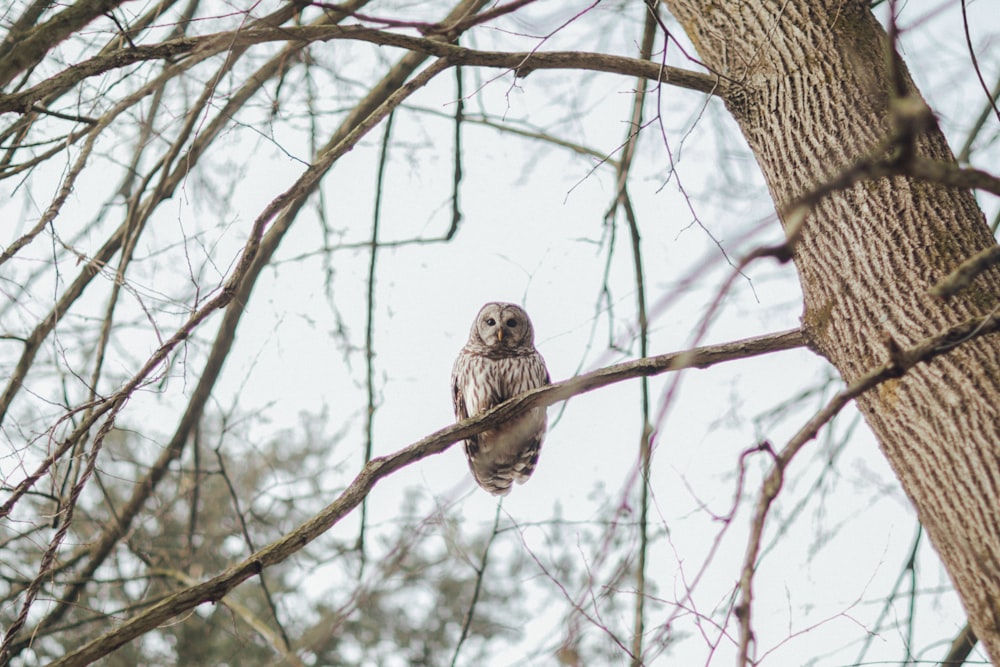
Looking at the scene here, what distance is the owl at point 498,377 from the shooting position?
208 inches

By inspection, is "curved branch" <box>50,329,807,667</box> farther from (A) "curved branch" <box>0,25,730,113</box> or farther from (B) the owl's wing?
(B) the owl's wing

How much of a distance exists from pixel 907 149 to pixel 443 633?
9504 millimetres

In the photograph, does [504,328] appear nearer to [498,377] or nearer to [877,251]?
[498,377]

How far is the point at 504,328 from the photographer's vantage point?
18.0 feet

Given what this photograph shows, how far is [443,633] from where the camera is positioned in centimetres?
982

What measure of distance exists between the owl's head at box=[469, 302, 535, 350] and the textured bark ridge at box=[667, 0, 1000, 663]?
8.76 feet

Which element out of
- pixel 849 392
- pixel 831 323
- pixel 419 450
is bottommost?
pixel 849 392

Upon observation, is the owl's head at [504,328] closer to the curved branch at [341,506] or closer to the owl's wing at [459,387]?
the owl's wing at [459,387]

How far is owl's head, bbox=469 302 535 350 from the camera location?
548 centimetres

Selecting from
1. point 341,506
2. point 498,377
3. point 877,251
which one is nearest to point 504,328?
point 498,377

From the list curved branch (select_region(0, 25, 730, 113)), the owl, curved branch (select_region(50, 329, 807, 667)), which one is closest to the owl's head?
the owl

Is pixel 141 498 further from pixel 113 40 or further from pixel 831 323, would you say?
pixel 831 323

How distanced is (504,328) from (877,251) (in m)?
3.27

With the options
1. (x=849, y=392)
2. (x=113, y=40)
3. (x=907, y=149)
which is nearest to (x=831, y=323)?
(x=849, y=392)
